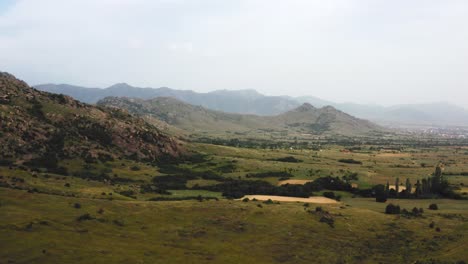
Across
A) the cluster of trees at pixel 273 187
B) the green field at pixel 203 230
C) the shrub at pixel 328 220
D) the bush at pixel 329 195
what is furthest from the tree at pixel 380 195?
the shrub at pixel 328 220

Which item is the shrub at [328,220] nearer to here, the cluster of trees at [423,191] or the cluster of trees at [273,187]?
the cluster of trees at [273,187]

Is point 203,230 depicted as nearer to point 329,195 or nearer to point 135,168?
point 329,195

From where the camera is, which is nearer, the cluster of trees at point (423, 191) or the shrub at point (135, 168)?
the cluster of trees at point (423, 191)

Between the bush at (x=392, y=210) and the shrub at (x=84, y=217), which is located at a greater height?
the bush at (x=392, y=210)

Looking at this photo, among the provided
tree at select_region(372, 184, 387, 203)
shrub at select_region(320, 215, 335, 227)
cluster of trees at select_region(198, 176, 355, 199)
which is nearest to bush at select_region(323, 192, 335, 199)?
cluster of trees at select_region(198, 176, 355, 199)

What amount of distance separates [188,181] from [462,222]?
335 feet

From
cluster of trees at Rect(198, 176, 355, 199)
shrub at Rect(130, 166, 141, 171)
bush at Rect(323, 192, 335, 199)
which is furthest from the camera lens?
shrub at Rect(130, 166, 141, 171)

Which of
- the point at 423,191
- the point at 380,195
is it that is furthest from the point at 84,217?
the point at 423,191

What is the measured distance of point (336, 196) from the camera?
14562cm

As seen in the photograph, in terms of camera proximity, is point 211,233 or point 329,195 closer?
point 211,233

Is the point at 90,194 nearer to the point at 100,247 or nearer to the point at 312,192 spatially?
the point at 100,247

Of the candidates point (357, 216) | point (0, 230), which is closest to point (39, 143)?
point (0, 230)

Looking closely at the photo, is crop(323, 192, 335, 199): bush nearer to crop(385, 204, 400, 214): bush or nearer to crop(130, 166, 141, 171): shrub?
crop(385, 204, 400, 214): bush

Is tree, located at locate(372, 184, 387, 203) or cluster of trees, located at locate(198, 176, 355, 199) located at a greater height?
tree, located at locate(372, 184, 387, 203)
